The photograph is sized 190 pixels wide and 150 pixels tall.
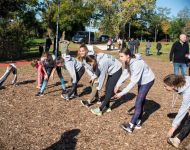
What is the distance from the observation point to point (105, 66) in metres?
9.38

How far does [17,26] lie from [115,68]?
1845 centimetres

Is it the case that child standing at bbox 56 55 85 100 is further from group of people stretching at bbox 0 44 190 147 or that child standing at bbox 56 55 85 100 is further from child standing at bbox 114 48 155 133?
child standing at bbox 114 48 155 133

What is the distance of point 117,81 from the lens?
31.2 ft

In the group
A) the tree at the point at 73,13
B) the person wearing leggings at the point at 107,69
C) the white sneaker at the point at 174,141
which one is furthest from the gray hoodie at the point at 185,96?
the tree at the point at 73,13

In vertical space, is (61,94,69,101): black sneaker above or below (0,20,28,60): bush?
below

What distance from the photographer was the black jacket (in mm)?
12977

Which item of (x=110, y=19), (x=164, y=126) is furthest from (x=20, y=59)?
(x=110, y=19)

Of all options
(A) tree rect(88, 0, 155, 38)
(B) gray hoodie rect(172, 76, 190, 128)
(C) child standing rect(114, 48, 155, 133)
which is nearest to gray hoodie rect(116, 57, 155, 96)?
(C) child standing rect(114, 48, 155, 133)

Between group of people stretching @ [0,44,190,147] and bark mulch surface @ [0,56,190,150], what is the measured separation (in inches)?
9.1

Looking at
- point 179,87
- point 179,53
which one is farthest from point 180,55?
point 179,87

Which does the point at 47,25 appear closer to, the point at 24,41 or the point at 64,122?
the point at 24,41

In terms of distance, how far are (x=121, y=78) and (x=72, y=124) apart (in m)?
1.57

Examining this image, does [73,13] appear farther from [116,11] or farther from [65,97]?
[65,97]

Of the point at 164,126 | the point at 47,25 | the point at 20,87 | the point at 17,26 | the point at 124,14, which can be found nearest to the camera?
the point at 164,126
